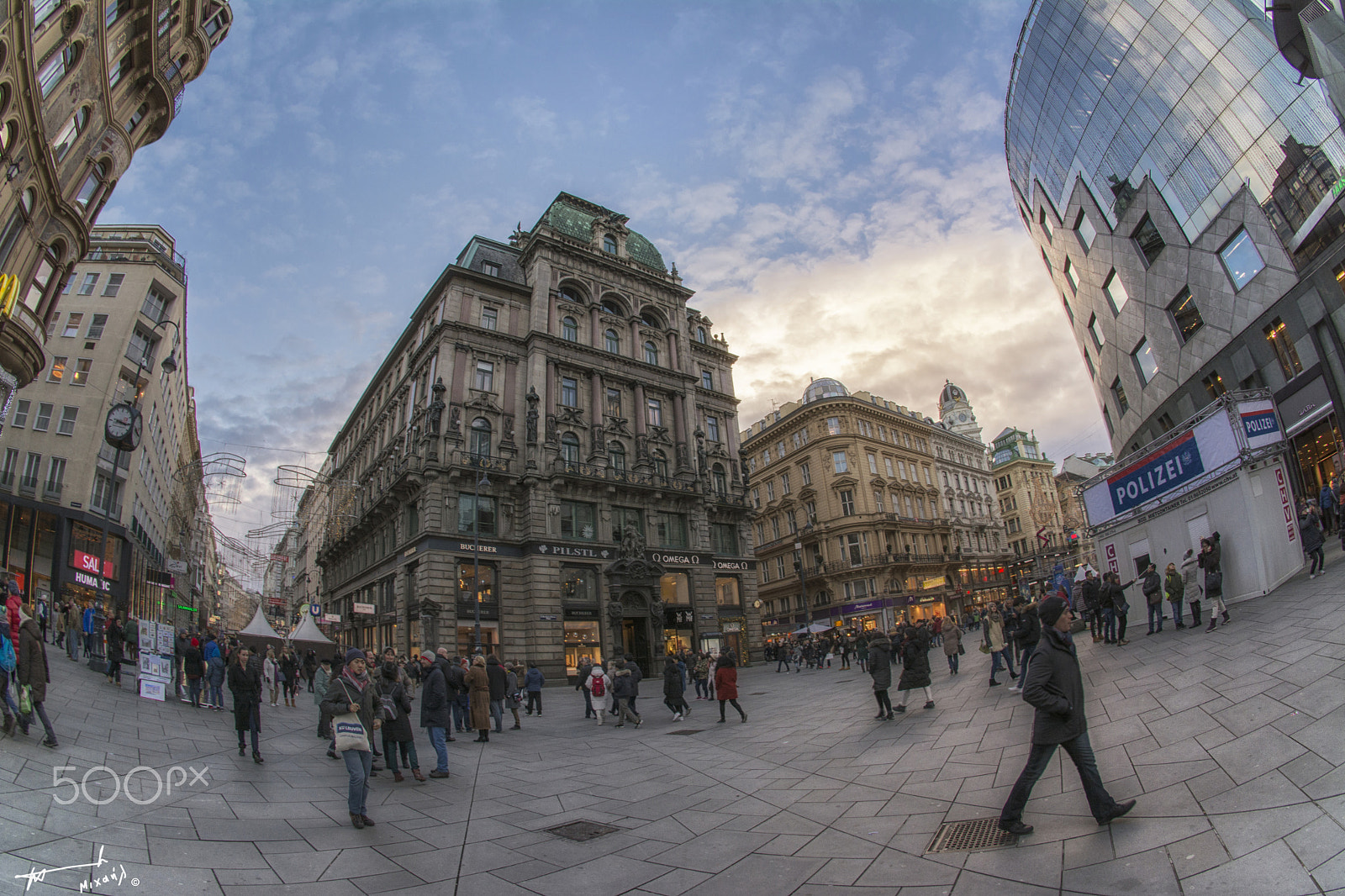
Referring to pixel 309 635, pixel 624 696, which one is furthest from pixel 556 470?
pixel 624 696

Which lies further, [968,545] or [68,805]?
[968,545]

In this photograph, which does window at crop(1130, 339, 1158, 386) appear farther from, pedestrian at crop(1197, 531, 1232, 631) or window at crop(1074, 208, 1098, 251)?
pedestrian at crop(1197, 531, 1232, 631)

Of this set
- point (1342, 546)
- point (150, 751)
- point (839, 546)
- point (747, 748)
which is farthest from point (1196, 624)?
point (839, 546)

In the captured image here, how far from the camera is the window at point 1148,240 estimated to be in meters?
28.2

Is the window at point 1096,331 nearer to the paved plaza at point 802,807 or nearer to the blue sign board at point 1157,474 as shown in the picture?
the blue sign board at point 1157,474

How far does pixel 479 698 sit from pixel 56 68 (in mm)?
24819

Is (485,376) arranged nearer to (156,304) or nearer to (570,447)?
(570,447)

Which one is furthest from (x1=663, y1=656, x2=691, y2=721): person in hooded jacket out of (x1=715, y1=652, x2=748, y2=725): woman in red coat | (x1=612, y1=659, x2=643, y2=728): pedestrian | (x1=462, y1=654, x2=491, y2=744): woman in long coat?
(x1=462, y1=654, x2=491, y2=744): woman in long coat

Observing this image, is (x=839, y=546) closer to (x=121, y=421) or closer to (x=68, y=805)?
(x=121, y=421)

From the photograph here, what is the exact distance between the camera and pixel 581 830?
6.62 m

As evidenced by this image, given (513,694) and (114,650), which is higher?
(114,650)

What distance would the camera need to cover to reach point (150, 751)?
31.7 feet

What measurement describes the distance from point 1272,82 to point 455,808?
109 feet

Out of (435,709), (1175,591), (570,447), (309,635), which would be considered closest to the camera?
(435,709)
